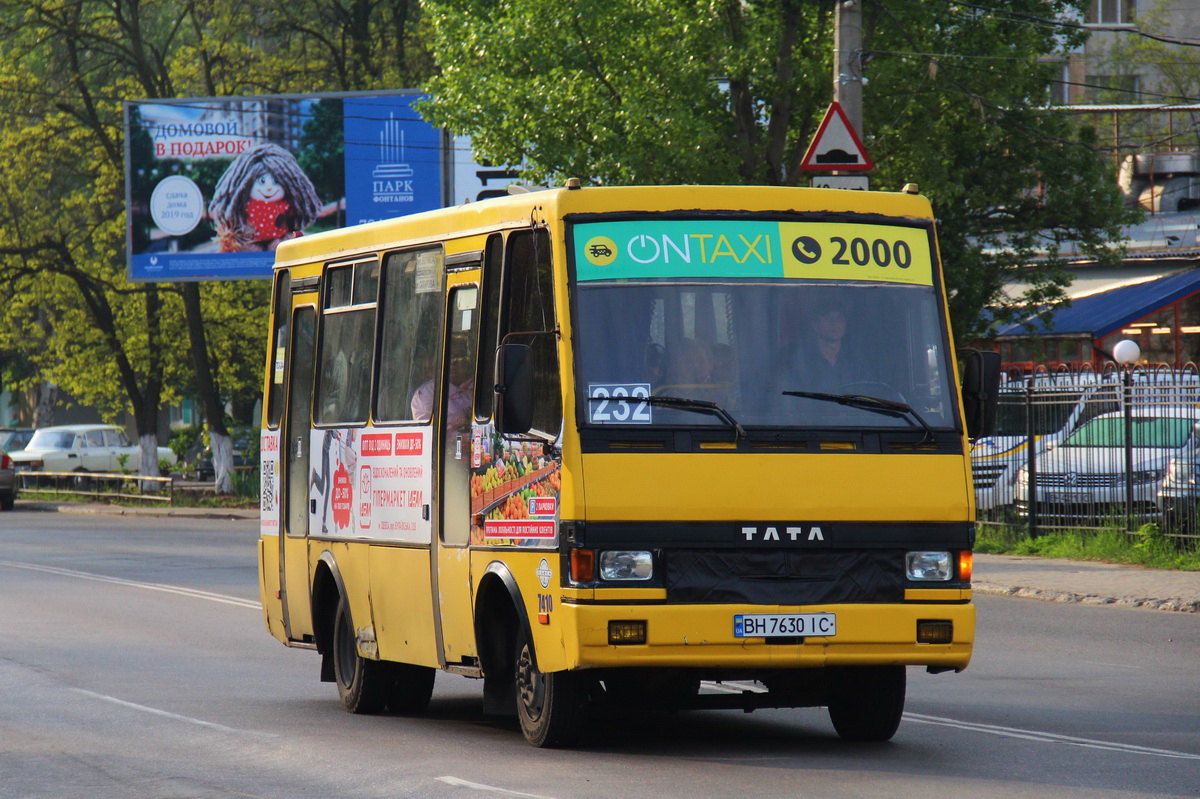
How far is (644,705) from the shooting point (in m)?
8.88

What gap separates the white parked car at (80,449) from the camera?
52.9m

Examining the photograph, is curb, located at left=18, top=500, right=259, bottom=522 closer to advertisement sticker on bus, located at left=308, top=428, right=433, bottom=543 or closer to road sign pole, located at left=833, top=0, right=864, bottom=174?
road sign pole, located at left=833, top=0, right=864, bottom=174

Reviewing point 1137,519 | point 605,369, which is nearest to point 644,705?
point 605,369

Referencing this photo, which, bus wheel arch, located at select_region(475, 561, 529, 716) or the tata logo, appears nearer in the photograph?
the tata logo

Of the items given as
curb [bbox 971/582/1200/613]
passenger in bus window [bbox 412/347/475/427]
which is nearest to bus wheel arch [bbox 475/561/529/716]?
passenger in bus window [bbox 412/347/475/427]

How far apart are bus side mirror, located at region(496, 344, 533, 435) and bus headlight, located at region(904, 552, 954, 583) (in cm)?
181

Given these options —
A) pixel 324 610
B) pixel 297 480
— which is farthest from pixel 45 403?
pixel 324 610

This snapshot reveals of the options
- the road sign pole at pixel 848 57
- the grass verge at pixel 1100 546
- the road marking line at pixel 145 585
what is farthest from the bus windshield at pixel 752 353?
the grass verge at pixel 1100 546

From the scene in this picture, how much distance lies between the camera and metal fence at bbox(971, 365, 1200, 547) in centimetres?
2081

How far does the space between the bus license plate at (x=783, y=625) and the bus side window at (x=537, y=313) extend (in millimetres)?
1166

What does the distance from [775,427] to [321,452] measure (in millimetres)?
3843

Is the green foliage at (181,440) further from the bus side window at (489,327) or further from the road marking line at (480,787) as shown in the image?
the road marking line at (480,787)

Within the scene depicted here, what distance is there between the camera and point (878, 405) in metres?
8.58

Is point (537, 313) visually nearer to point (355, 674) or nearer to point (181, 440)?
point (355, 674)
